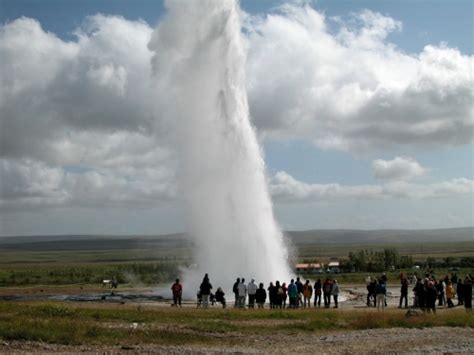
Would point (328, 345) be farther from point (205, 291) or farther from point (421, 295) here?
point (205, 291)

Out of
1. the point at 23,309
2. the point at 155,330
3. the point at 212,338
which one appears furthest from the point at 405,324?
the point at 23,309

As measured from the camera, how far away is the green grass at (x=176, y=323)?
590 inches

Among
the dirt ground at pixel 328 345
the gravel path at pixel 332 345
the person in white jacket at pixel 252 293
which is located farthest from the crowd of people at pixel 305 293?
the gravel path at pixel 332 345

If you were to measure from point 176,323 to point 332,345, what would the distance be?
16.3 ft

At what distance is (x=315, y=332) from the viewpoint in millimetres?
17109

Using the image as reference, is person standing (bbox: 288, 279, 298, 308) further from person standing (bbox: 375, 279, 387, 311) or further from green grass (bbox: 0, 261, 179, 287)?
green grass (bbox: 0, 261, 179, 287)

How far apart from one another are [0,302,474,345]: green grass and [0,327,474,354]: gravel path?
604 millimetres

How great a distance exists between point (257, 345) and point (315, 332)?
9.18 ft

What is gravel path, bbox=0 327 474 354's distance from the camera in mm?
13609

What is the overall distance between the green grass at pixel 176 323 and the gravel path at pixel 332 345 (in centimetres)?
60

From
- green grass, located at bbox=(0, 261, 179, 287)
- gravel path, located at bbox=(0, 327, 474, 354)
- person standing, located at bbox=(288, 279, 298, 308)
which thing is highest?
person standing, located at bbox=(288, 279, 298, 308)

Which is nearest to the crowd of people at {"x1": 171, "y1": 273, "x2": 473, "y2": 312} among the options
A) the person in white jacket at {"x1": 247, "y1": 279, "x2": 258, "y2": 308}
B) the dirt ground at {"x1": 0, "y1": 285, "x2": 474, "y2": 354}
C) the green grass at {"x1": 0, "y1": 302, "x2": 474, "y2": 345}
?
the person in white jacket at {"x1": 247, "y1": 279, "x2": 258, "y2": 308}

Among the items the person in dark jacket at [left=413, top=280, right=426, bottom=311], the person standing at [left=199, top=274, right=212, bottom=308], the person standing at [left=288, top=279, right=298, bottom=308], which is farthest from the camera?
the person standing at [left=288, top=279, right=298, bottom=308]

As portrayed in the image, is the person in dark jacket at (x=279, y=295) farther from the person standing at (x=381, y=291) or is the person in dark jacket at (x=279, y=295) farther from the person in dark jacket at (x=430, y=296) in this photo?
the person in dark jacket at (x=430, y=296)
